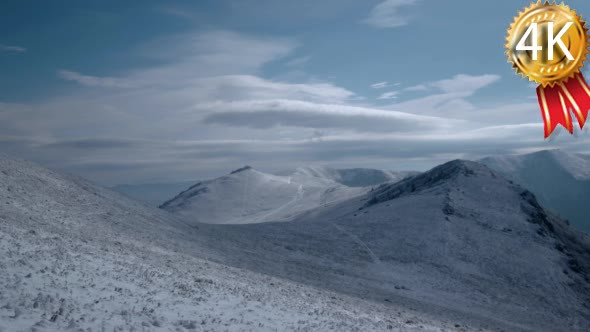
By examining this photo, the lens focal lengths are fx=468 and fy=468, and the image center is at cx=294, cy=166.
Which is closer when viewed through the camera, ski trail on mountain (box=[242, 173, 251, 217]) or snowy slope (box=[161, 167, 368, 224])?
snowy slope (box=[161, 167, 368, 224])

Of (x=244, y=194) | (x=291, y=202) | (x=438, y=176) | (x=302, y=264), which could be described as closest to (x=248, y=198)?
(x=244, y=194)

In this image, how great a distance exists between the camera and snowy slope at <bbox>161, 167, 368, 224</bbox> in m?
124

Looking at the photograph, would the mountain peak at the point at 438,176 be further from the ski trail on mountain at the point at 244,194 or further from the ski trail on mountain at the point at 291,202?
the ski trail on mountain at the point at 244,194

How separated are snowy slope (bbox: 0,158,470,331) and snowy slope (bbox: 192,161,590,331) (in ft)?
21.5

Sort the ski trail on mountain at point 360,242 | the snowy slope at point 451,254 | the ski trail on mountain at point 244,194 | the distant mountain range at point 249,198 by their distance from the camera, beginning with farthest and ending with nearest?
the ski trail on mountain at point 244,194 < the distant mountain range at point 249,198 < the ski trail on mountain at point 360,242 < the snowy slope at point 451,254

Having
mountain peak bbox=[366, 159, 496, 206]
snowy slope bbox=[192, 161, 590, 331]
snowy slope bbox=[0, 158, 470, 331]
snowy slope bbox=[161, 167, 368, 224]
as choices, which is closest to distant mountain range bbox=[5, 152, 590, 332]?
snowy slope bbox=[0, 158, 470, 331]

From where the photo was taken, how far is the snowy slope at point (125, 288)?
13.3 m

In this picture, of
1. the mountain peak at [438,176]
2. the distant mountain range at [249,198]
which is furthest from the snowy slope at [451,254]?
the distant mountain range at [249,198]

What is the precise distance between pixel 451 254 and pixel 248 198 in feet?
363

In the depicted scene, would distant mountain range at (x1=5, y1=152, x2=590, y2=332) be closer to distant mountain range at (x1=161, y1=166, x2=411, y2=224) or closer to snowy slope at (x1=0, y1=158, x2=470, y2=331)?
snowy slope at (x1=0, y1=158, x2=470, y2=331)

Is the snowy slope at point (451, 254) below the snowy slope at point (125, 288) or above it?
below

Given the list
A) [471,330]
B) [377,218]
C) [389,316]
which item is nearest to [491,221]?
[377,218]

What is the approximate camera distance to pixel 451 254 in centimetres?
4588

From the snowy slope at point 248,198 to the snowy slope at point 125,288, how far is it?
266 ft
